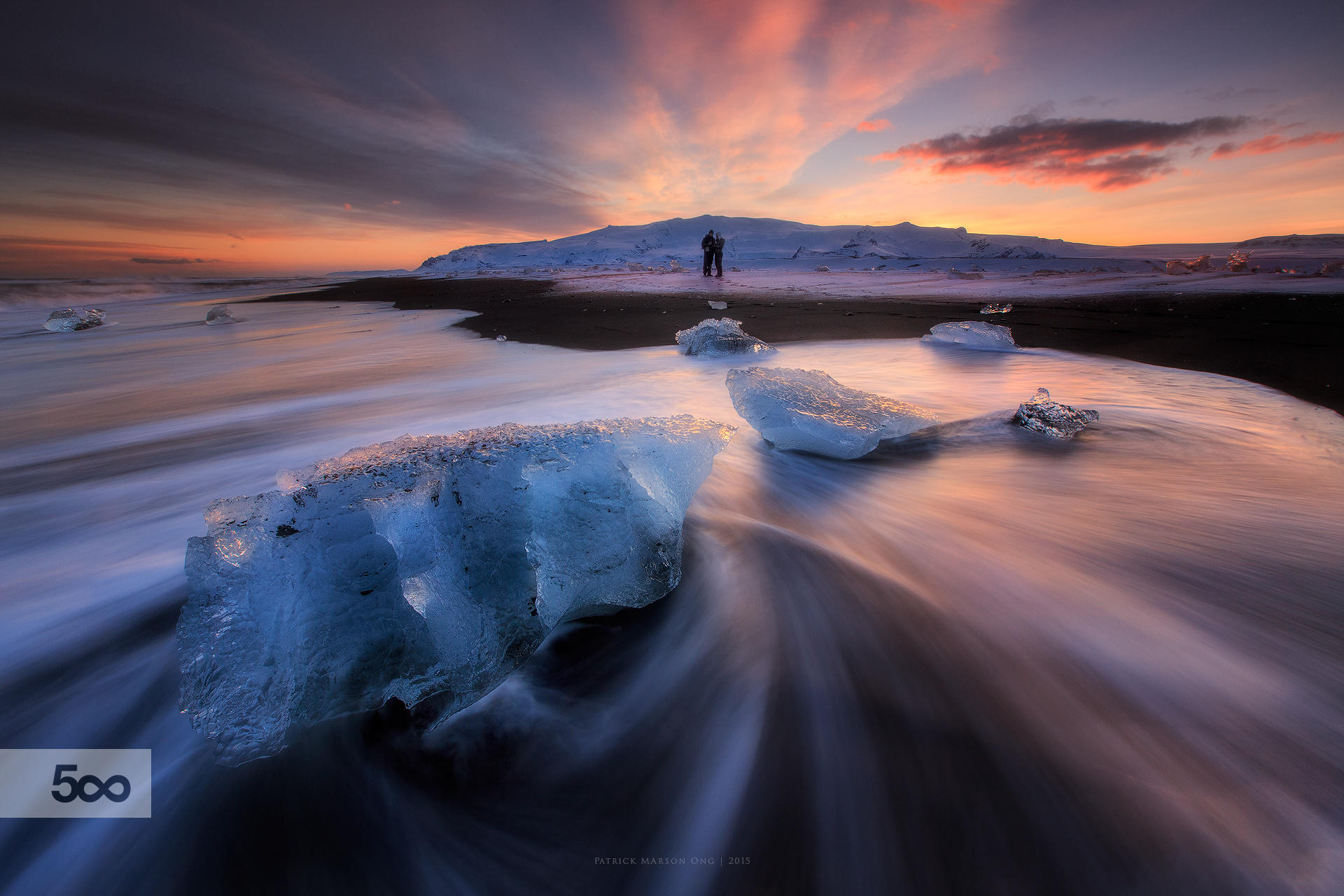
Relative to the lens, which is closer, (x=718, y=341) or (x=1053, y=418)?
(x=1053, y=418)

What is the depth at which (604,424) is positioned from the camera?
158 centimetres

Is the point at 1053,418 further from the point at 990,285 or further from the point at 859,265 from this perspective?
the point at 859,265

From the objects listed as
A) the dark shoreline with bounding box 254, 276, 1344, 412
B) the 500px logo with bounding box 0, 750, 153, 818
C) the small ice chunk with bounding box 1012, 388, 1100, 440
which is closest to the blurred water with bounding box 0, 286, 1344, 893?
the 500px logo with bounding box 0, 750, 153, 818

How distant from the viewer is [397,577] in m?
1.08

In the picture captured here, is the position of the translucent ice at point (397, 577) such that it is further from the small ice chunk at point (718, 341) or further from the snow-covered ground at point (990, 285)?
the snow-covered ground at point (990, 285)

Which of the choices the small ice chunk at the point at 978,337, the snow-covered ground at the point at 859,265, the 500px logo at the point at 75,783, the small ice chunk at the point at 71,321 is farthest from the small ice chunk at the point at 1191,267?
the small ice chunk at the point at 71,321

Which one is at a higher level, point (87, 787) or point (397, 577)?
point (397, 577)

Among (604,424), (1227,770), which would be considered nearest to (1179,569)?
(1227,770)

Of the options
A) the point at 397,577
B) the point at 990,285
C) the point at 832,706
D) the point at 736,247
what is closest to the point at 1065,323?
the point at 832,706

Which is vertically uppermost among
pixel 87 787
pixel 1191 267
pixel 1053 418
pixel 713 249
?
pixel 713 249

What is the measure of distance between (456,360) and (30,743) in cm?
430

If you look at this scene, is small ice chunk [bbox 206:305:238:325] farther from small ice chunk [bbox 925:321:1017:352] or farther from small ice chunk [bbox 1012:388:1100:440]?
small ice chunk [bbox 1012:388:1100:440]

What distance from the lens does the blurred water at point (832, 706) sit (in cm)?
86

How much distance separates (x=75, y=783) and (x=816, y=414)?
8.78ft
